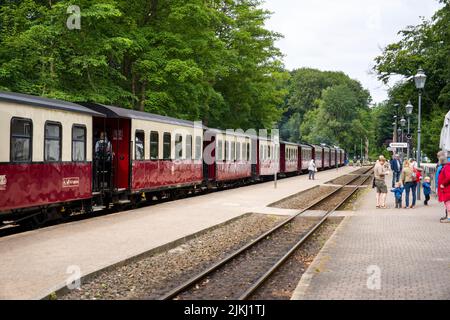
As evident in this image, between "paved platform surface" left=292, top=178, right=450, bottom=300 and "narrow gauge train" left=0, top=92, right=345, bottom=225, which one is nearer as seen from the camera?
"paved platform surface" left=292, top=178, right=450, bottom=300

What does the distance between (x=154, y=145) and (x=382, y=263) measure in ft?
38.2

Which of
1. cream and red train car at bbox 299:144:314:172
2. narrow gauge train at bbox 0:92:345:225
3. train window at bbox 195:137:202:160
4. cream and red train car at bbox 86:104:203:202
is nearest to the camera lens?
narrow gauge train at bbox 0:92:345:225

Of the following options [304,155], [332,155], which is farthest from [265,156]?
Answer: [332,155]

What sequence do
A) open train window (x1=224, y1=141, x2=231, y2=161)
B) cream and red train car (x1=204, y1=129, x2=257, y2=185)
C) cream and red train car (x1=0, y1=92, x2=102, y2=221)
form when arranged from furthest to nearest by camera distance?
open train window (x1=224, y1=141, x2=231, y2=161), cream and red train car (x1=204, y1=129, x2=257, y2=185), cream and red train car (x1=0, y1=92, x2=102, y2=221)

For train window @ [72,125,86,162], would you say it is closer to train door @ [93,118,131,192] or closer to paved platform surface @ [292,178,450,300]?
train door @ [93,118,131,192]

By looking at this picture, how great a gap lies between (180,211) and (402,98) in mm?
31066

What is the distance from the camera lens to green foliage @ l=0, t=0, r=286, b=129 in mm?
24500

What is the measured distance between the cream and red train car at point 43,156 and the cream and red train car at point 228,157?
1245 centimetres

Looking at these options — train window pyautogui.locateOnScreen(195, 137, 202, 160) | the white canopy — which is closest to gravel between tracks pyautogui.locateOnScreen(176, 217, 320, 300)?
the white canopy

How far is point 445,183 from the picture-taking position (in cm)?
1537

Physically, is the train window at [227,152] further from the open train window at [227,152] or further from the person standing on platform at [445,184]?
the person standing on platform at [445,184]

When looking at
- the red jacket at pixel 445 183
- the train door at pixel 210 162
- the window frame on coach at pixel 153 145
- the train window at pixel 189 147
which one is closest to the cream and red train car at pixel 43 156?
the window frame on coach at pixel 153 145

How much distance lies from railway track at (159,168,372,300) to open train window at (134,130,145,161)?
5393 millimetres

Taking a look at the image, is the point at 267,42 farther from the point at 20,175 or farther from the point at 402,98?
the point at 20,175
